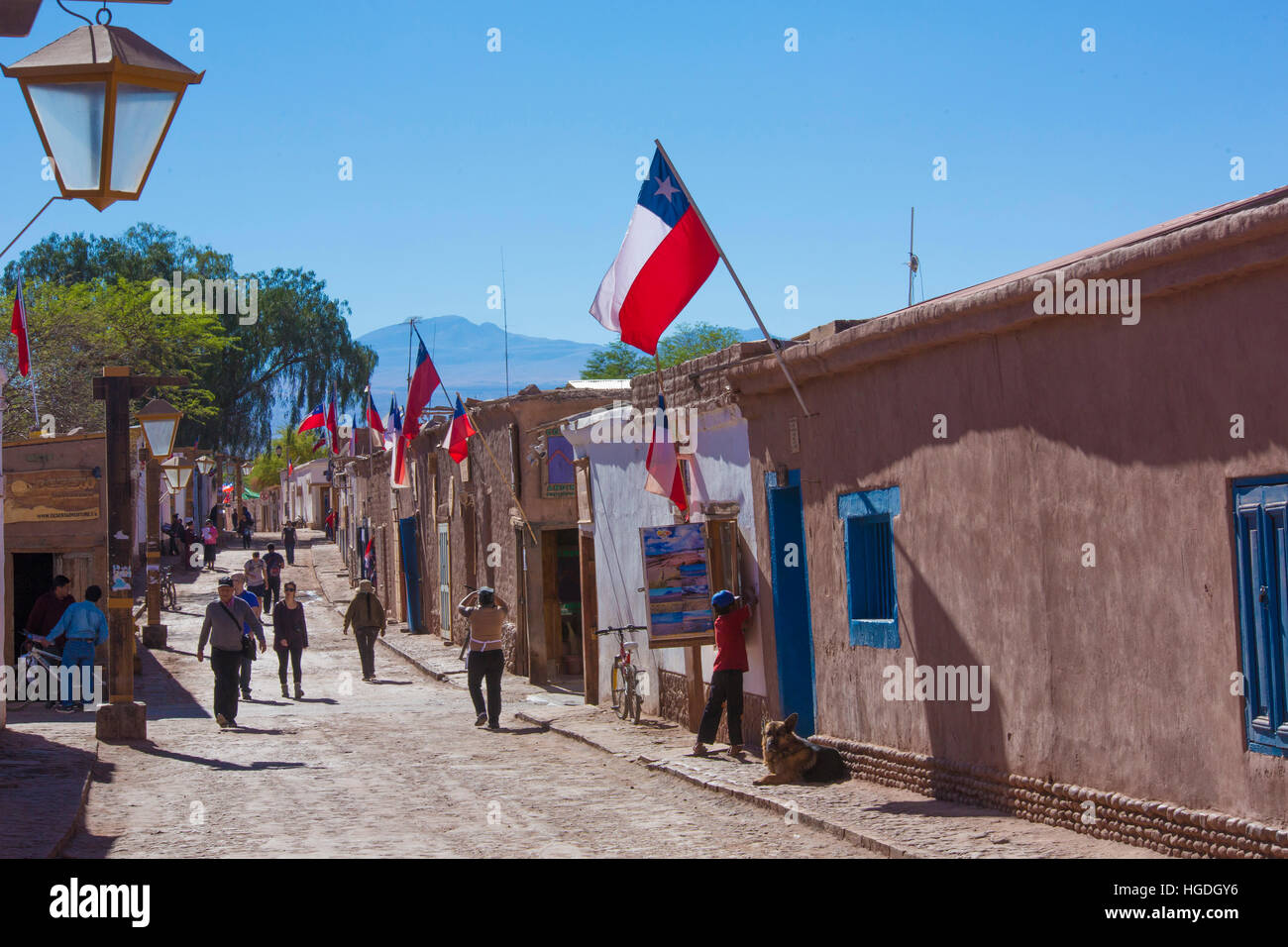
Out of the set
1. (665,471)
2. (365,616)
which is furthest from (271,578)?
(665,471)

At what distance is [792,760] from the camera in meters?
10.8

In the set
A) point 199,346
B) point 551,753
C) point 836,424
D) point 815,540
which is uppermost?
point 199,346

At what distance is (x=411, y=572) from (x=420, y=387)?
32.9 ft

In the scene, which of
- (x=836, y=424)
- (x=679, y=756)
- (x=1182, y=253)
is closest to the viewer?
(x=1182, y=253)

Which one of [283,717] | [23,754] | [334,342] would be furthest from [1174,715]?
[334,342]

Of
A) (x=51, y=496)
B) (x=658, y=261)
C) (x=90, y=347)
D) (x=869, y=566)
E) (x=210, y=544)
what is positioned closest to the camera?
(x=869, y=566)

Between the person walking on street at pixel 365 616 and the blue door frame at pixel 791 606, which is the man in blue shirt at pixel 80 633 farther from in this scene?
the blue door frame at pixel 791 606

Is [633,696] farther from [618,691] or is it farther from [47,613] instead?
[47,613]

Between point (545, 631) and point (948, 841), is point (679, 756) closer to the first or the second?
point (948, 841)

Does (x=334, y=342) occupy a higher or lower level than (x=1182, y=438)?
higher

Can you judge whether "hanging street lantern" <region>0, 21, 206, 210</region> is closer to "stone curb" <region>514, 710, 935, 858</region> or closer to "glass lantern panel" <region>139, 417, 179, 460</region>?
"stone curb" <region>514, 710, 935, 858</region>

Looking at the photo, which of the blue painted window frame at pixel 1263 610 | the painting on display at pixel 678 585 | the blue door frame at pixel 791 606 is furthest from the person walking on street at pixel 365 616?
the blue painted window frame at pixel 1263 610

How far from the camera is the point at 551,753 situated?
1395 centimetres

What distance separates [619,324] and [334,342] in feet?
159
